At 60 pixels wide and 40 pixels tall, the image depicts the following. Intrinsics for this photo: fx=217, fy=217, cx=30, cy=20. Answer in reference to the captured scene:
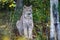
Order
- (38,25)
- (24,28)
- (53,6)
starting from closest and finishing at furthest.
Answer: (53,6)
(24,28)
(38,25)

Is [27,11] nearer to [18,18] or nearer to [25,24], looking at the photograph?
[25,24]

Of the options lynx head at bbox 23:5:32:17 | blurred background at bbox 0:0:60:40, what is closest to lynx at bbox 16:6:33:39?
lynx head at bbox 23:5:32:17

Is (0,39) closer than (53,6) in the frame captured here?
No

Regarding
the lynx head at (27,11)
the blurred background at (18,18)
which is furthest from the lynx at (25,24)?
the blurred background at (18,18)

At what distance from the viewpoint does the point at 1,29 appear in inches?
284

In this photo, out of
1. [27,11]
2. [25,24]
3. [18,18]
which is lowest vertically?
[25,24]

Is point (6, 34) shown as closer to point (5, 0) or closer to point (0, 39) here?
point (0, 39)

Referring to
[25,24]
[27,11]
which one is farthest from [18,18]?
[27,11]

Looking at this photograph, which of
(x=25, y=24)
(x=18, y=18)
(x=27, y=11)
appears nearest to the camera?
(x=27, y=11)

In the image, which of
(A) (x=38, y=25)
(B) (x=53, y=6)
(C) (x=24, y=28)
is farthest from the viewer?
(A) (x=38, y=25)

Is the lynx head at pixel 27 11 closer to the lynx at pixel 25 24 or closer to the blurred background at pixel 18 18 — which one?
the lynx at pixel 25 24

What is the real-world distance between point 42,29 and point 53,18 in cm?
104

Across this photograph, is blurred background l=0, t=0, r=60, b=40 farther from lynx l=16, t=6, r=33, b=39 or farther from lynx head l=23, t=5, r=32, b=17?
lynx head l=23, t=5, r=32, b=17

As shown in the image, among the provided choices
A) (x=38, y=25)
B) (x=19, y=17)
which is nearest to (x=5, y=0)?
(x=19, y=17)
